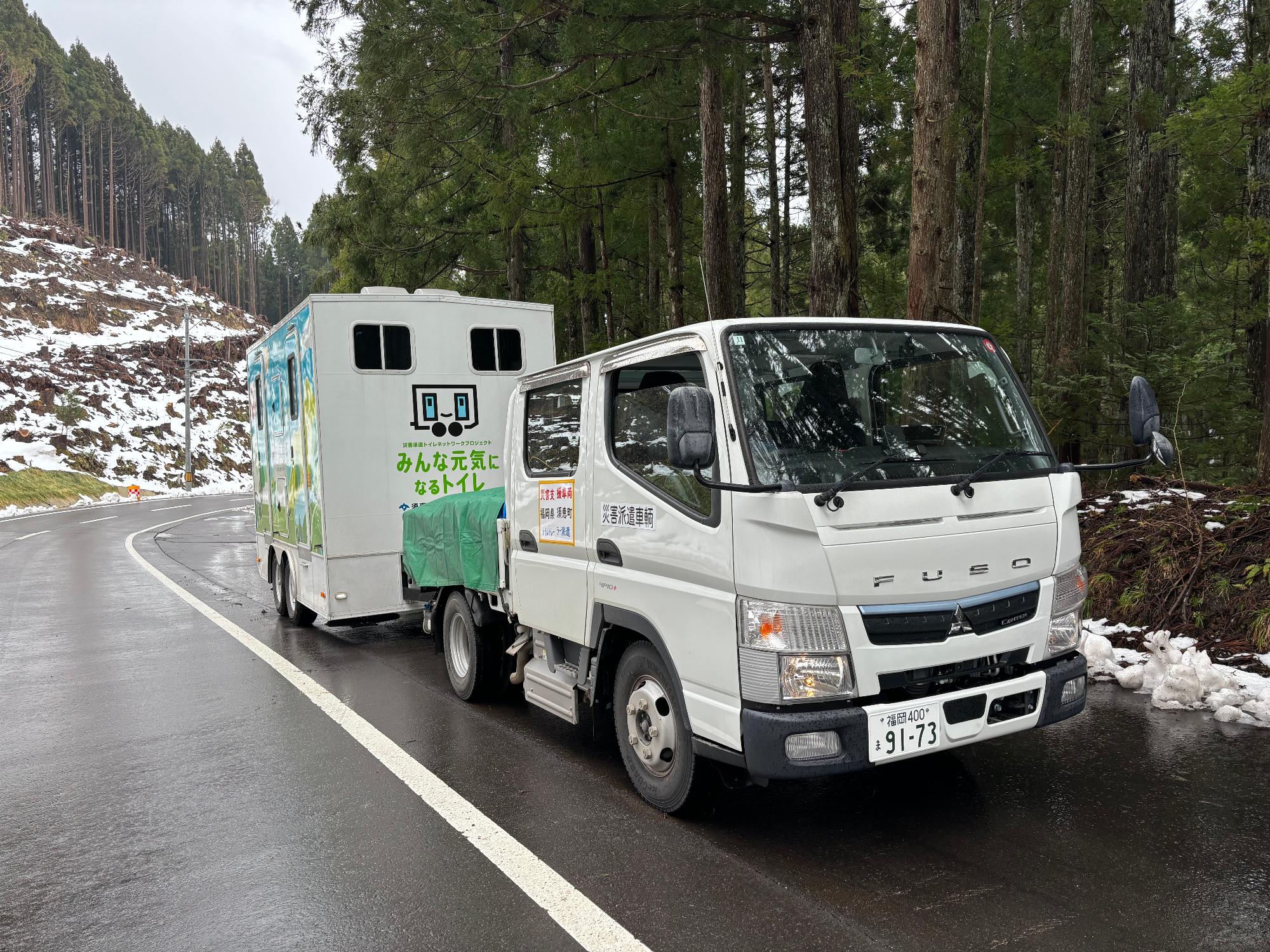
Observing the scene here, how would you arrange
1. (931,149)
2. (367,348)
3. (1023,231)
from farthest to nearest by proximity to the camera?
(1023,231) < (931,149) < (367,348)

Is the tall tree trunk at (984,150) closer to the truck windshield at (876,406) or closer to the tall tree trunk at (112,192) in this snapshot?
the truck windshield at (876,406)

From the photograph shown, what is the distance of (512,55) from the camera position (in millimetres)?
18969

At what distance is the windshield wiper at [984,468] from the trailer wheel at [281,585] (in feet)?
28.0

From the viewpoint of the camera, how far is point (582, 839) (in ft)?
14.7

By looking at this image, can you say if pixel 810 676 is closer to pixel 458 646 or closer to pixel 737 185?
pixel 458 646

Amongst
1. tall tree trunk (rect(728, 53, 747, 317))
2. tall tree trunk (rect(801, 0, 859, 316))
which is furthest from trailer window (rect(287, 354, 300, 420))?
tall tree trunk (rect(728, 53, 747, 317))

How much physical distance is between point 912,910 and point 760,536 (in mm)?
1501

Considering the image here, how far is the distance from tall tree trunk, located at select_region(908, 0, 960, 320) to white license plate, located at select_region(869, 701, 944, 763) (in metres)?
6.18

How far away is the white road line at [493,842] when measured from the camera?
11.8ft

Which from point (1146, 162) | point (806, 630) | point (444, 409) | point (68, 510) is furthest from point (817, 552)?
point (68, 510)

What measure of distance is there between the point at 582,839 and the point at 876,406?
2.39 m

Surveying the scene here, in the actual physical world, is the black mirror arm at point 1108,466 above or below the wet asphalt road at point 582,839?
above

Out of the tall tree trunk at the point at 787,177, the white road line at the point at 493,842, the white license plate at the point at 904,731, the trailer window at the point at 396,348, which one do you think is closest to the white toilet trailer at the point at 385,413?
the trailer window at the point at 396,348

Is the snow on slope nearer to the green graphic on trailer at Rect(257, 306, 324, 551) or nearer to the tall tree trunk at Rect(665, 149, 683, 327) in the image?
the tall tree trunk at Rect(665, 149, 683, 327)
